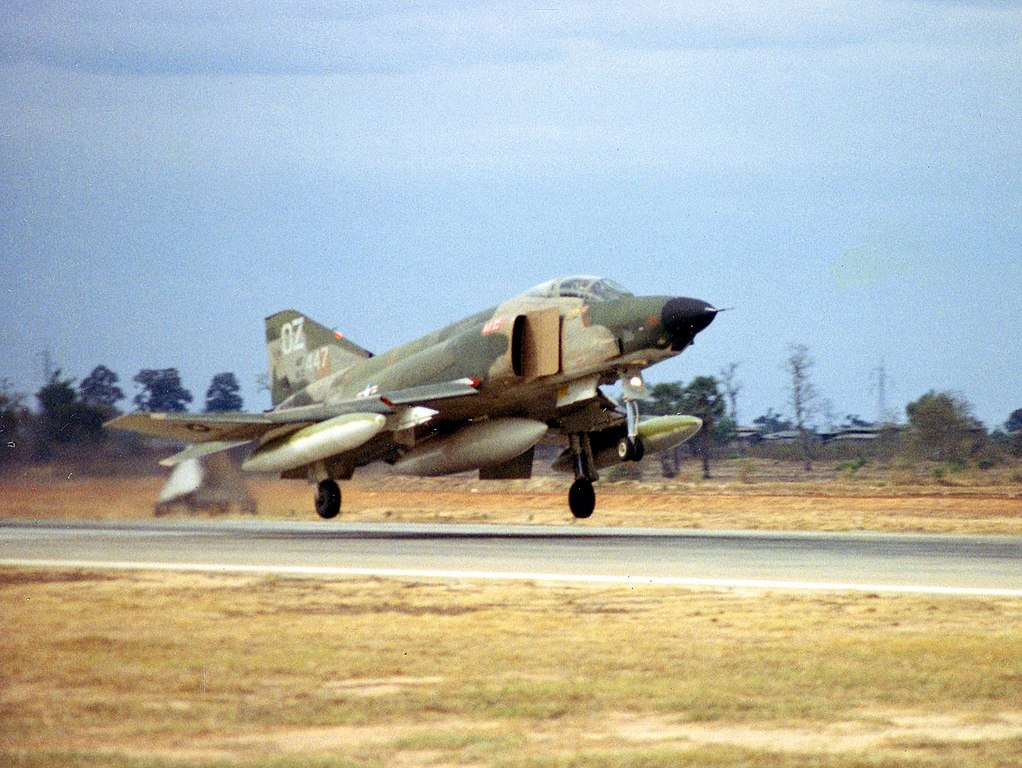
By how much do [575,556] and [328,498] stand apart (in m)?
9.00

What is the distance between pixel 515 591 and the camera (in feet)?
46.7

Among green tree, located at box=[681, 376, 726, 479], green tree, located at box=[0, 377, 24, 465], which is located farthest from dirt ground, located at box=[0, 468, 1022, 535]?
green tree, located at box=[681, 376, 726, 479]

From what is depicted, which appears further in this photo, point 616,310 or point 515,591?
point 616,310

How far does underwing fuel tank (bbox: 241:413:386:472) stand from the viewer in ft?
78.0

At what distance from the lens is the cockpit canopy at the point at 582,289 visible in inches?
938

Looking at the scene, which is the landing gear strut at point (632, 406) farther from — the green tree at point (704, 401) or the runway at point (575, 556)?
the green tree at point (704, 401)

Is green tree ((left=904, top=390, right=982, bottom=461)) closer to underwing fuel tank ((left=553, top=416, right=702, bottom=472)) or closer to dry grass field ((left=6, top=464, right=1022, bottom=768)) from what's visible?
underwing fuel tank ((left=553, top=416, right=702, bottom=472))

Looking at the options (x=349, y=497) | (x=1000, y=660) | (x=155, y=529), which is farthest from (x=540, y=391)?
(x=349, y=497)

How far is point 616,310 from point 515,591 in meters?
9.57

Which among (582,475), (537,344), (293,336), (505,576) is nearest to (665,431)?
(582,475)

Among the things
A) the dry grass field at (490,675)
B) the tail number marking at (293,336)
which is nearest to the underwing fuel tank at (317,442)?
the tail number marking at (293,336)

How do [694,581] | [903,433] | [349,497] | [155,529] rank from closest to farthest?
[694,581]
[155,529]
[349,497]
[903,433]

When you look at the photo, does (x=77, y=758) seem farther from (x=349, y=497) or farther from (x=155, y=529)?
(x=349, y=497)

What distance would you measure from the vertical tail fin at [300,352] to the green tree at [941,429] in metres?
47.9
